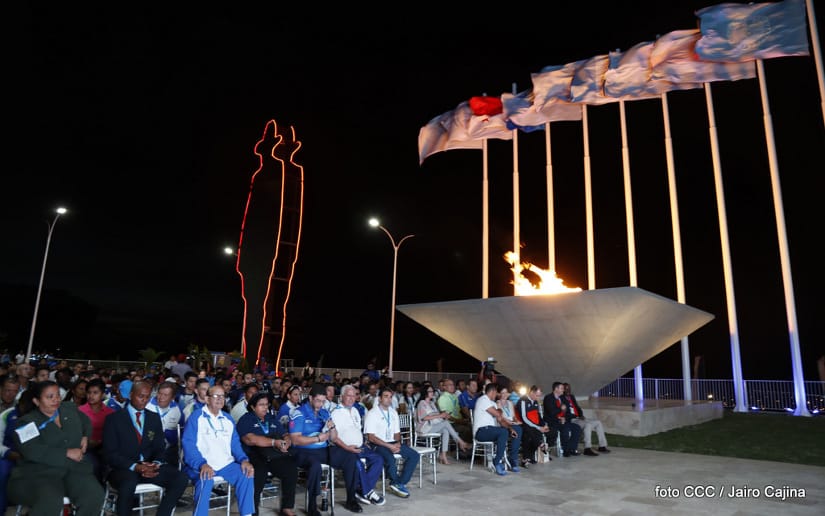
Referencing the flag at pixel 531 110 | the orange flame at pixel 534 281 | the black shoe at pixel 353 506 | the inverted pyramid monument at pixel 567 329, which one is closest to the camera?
the black shoe at pixel 353 506

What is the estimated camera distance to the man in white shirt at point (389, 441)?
7027 millimetres

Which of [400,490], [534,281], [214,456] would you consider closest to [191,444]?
[214,456]

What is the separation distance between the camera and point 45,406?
15.5ft

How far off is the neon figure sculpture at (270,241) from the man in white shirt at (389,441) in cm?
1645

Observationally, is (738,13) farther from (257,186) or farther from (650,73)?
(257,186)

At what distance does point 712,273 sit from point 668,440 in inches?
1132

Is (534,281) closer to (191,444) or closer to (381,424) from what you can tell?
(381,424)

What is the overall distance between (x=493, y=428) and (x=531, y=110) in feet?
44.4

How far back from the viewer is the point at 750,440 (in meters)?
12.3

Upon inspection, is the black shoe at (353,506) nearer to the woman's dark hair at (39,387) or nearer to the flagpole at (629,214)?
the woman's dark hair at (39,387)

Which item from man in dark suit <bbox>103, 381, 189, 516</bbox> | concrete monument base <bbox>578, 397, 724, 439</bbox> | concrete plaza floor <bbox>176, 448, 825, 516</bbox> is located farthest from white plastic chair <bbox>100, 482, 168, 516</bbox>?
concrete monument base <bbox>578, 397, 724, 439</bbox>

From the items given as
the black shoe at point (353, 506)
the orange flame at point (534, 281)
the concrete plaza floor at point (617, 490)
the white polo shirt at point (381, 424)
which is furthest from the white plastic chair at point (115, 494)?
the orange flame at point (534, 281)

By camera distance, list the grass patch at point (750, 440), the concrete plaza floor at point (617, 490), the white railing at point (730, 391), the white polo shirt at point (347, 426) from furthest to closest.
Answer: the white railing at point (730, 391) → the grass patch at point (750, 440) → the white polo shirt at point (347, 426) → the concrete plaza floor at point (617, 490)

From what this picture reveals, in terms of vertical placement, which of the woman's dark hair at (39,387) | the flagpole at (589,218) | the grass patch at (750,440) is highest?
the flagpole at (589,218)
